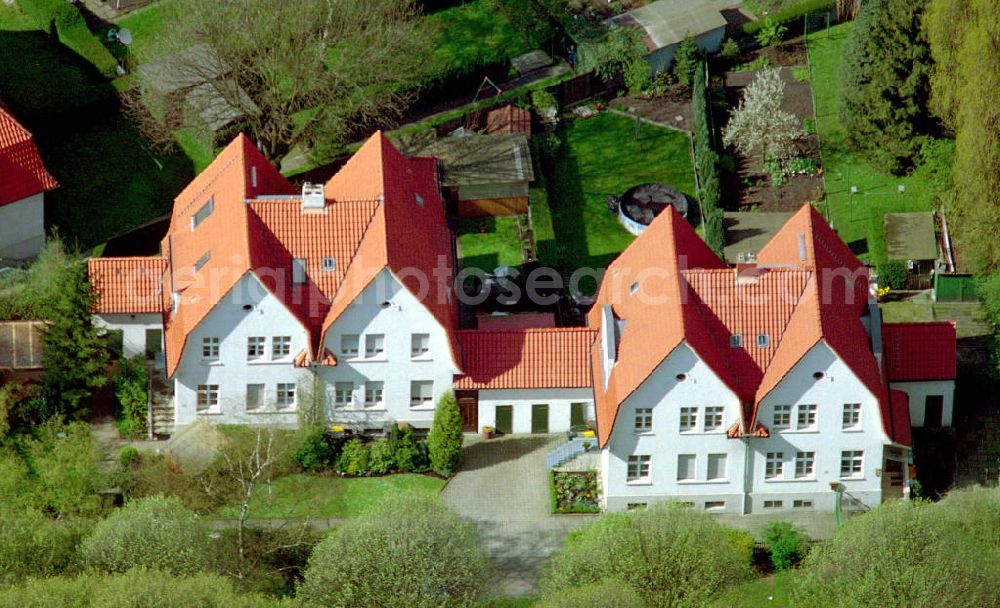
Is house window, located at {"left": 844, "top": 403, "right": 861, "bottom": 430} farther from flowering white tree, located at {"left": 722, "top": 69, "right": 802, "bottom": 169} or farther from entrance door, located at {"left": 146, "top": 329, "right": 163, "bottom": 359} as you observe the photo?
entrance door, located at {"left": 146, "top": 329, "right": 163, "bottom": 359}

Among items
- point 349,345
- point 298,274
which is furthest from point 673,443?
point 298,274

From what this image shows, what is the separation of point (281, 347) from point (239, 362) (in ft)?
7.49

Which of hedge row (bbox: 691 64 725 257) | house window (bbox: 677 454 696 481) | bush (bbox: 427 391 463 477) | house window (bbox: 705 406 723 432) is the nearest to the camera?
house window (bbox: 705 406 723 432)

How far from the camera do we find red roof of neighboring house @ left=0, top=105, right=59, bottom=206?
10806 centimetres

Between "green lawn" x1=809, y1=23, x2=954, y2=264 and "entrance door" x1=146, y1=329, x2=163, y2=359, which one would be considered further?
"green lawn" x1=809, y1=23, x2=954, y2=264

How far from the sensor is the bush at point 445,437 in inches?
3826

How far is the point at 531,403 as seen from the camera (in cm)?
10006

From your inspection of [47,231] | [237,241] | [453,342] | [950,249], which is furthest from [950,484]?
[47,231]

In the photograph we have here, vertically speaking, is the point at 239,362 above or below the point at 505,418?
above

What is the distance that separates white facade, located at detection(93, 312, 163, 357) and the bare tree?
16404mm

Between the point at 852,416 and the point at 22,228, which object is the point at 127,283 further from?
the point at 852,416

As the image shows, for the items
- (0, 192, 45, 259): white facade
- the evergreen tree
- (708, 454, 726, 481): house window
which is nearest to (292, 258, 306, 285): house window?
(0, 192, 45, 259): white facade

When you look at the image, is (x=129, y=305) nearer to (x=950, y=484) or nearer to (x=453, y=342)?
(x=453, y=342)

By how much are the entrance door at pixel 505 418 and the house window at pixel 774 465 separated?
1369cm
